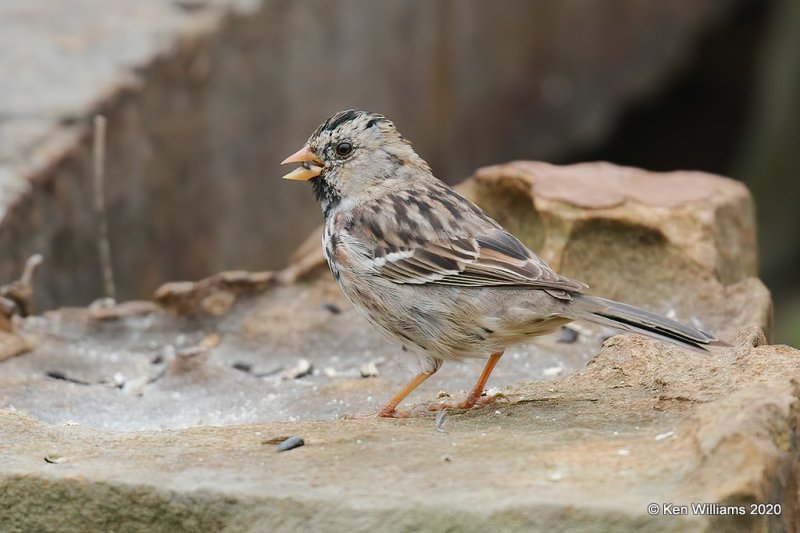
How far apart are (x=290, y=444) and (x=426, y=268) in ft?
3.59

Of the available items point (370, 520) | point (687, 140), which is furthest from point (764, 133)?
point (370, 520)

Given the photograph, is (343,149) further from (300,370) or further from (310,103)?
(310,103)

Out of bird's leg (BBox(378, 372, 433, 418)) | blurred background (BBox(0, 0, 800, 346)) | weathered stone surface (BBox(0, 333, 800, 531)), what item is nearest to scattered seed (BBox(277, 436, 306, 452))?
weathered stone surface (BBox(0, 333, 800, 531))

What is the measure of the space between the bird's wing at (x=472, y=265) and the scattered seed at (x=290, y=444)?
3.27ft

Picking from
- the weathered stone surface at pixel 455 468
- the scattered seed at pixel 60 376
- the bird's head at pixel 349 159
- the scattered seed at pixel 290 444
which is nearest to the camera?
the weathered stone surface at pixel 455 468

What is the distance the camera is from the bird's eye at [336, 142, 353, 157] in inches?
211

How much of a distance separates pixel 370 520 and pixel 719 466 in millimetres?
969

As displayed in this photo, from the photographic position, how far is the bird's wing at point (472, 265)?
4609 millimetres

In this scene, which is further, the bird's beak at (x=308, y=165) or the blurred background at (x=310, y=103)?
the blurred background at (x=310, y=103)

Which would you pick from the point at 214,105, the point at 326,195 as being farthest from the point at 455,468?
the point at 214,105

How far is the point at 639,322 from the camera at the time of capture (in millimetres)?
4324

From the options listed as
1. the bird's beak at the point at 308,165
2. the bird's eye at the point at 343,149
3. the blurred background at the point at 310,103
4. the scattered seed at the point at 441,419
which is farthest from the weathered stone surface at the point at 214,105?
the scattered seed at the point at 441,419

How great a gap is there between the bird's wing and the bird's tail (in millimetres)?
92

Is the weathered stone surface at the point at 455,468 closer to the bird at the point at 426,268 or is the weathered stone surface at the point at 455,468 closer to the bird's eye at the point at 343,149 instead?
the bird at the point at 426,268
